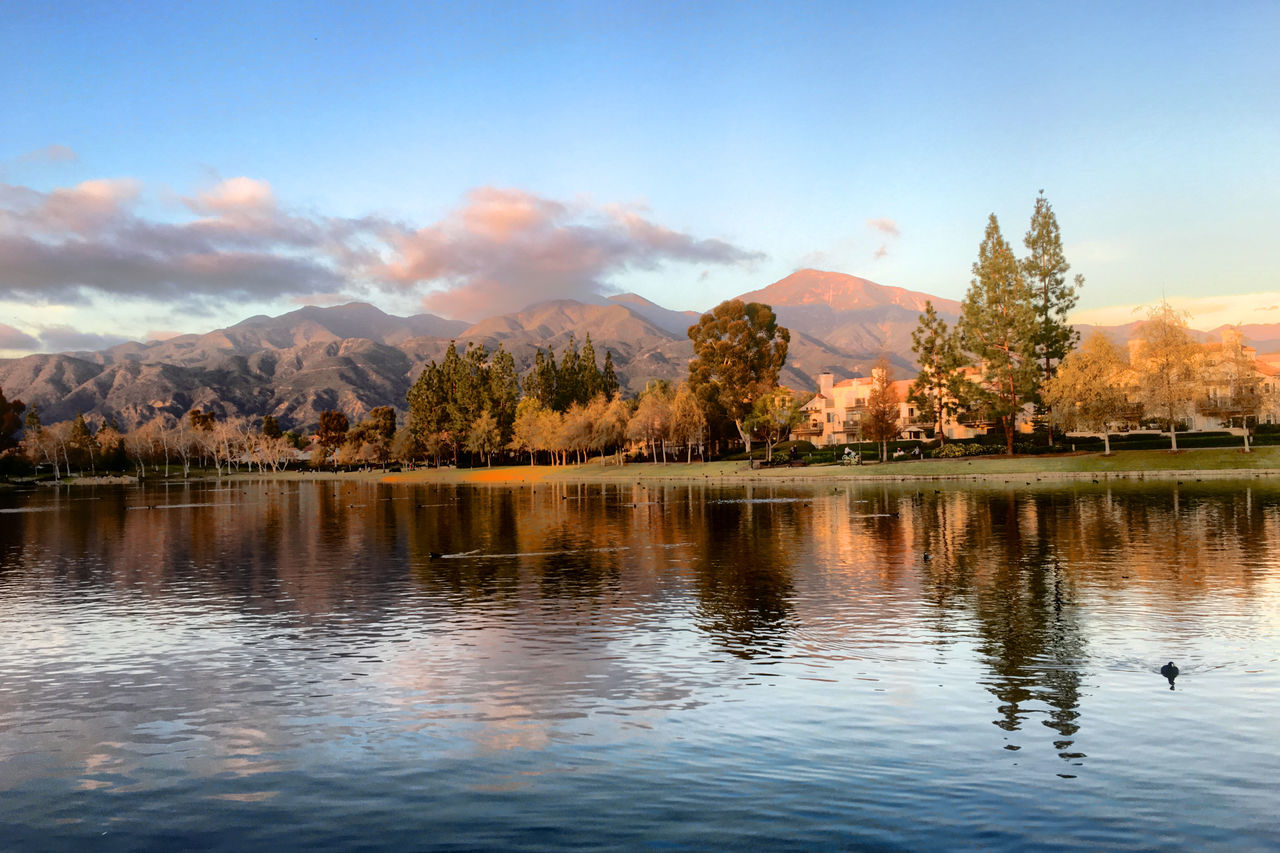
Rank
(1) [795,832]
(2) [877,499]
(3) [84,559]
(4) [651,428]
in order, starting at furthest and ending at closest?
(4) [651,428], (2) [877,499], (3) [84,559], (1) [795,832]

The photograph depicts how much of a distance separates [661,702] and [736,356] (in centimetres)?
12007

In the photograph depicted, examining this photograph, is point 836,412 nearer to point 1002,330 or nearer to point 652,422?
point 652,422

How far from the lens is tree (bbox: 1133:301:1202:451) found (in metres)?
84.8

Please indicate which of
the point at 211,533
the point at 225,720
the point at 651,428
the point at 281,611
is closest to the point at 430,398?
the point at 651,428

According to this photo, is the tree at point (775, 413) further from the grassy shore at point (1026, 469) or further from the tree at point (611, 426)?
the tree at point (611, 426)

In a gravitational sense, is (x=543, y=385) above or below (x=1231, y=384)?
above

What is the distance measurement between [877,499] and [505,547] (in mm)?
33188

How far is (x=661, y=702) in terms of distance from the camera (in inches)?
579

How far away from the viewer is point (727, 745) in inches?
492

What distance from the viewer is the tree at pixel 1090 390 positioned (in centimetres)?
8819

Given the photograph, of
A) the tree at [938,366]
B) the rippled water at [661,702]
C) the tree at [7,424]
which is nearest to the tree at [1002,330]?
the tree at [938,366]

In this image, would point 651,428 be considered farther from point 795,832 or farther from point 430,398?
point 795,832

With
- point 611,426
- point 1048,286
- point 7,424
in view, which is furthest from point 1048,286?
point 7,424

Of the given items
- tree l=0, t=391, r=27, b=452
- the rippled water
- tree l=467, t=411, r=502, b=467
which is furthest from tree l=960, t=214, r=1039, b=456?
tree l=0, t=391, r=27, b=452
